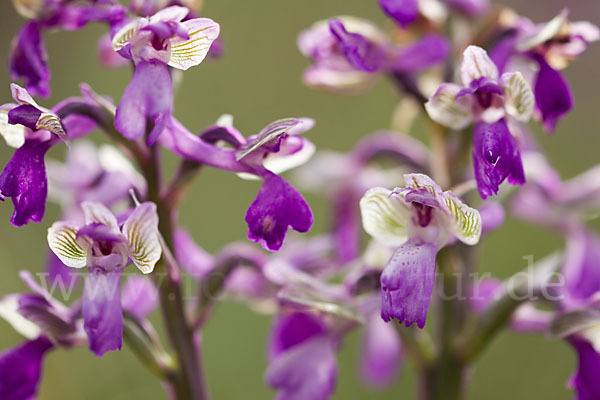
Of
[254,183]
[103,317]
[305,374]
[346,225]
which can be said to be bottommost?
[254,183]

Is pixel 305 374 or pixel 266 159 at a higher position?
pixel 266 159

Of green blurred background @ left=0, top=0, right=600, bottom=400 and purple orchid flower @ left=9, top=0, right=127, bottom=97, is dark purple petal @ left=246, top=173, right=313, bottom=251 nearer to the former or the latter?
purple orchid flower @ left=9, top=0, right=127, bottom=97

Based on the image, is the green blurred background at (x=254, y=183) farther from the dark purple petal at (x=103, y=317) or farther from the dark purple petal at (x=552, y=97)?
the dark purple petal at (x=552, y=97)

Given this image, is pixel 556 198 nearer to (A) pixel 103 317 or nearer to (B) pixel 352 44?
(B) pixel 352 44

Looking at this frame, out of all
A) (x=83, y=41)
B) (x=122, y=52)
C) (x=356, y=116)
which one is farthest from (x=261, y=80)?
(x=122, y=52)

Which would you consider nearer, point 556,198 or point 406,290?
point 406,290

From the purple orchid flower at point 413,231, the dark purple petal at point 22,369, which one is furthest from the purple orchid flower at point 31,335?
the purple orchid flower at point 413,231

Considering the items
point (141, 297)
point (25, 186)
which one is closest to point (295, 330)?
point (141, 297)

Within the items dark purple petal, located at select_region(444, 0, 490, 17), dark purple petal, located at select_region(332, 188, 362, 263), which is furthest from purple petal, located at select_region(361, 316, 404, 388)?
dark purple petal, located at select_region(444, 0, 490, 17)
